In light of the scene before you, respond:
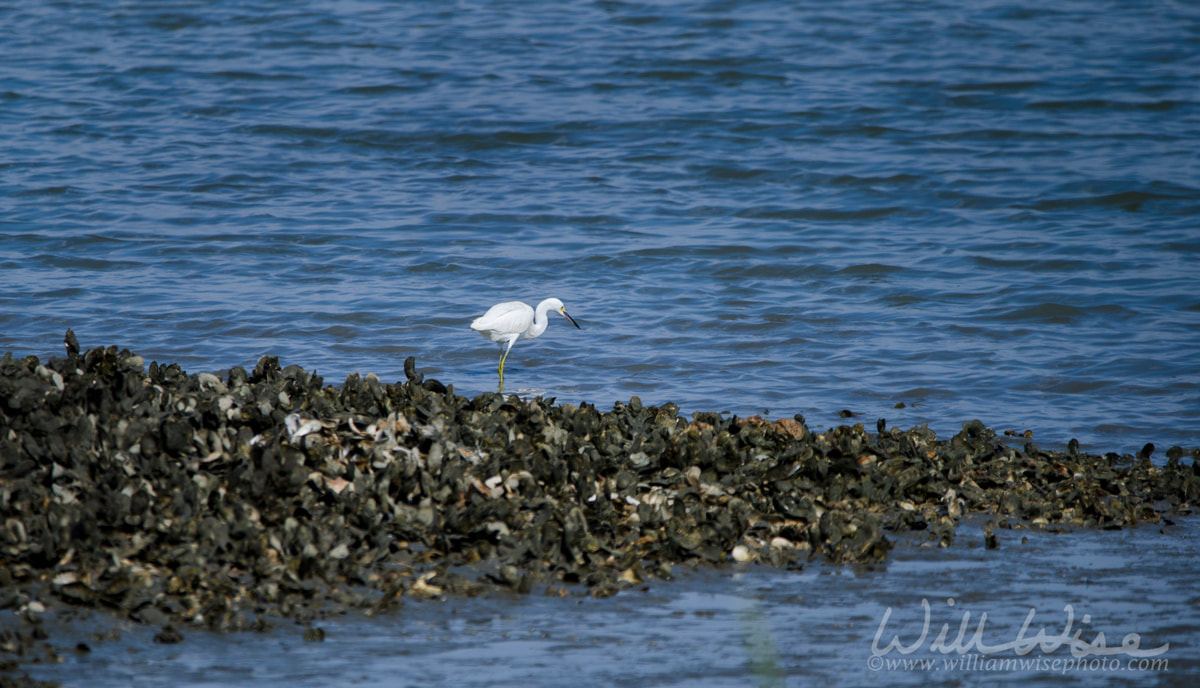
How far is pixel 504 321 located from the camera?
10.8 metres

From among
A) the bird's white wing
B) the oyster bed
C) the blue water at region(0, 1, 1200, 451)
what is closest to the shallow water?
the oyster bed

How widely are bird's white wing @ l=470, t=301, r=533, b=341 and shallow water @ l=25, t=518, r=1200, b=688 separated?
220 inches

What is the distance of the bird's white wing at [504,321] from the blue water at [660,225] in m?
0.48

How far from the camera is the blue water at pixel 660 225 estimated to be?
17.7 feet

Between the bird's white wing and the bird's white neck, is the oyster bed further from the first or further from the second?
the bird's white neck

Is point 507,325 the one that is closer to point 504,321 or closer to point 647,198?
point 504,321

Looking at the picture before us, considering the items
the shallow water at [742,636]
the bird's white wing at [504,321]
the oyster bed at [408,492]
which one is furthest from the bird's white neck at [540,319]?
the shallow water at [742,636]

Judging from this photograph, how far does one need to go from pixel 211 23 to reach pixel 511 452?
24.1 metres

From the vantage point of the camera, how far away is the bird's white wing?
425 inches

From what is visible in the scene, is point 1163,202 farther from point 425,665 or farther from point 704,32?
point 425,665

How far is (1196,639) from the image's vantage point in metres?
4.89

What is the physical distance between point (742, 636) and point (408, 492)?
1846mm

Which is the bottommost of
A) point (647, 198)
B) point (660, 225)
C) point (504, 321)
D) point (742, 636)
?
point (742, 636)

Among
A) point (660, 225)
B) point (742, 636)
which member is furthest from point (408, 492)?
point (660, 225)
